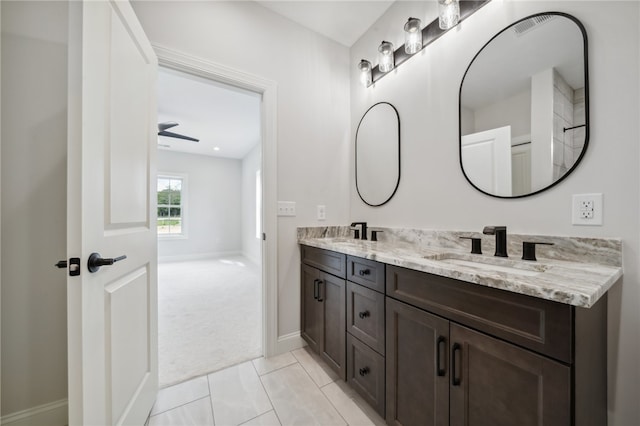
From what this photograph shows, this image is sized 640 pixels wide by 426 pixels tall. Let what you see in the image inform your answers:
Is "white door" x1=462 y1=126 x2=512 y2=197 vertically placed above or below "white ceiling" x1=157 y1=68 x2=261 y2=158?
below

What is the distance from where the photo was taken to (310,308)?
1857 mm

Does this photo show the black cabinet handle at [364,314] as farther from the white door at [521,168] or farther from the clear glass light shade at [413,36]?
the clear glass light shade at [413,36]

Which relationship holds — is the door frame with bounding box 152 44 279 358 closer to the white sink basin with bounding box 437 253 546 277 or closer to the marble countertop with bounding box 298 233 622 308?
the marble countertop with bounding box 298 233 622 308

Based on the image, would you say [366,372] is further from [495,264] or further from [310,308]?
[495,264]

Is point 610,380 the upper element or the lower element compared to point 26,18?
lower

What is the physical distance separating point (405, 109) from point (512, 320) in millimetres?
1520

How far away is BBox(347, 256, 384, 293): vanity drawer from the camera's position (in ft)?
3.92

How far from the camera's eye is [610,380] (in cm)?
93

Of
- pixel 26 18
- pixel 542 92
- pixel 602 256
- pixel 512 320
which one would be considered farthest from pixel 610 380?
pixel 26 18

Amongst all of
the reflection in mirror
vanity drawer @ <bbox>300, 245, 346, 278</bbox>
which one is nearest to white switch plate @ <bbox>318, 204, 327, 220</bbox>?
vanity drawer @ <bbox>300, 245, 346, 278</bbox>

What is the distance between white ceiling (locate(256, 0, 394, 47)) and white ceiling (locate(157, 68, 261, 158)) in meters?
0.72

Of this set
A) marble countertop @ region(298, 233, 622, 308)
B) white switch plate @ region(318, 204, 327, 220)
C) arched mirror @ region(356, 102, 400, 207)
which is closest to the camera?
marble countertop @ region(298, 233, 622, 308)

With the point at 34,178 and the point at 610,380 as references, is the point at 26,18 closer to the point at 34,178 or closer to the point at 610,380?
the point at 34,178

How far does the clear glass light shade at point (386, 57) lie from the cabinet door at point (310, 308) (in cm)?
168
